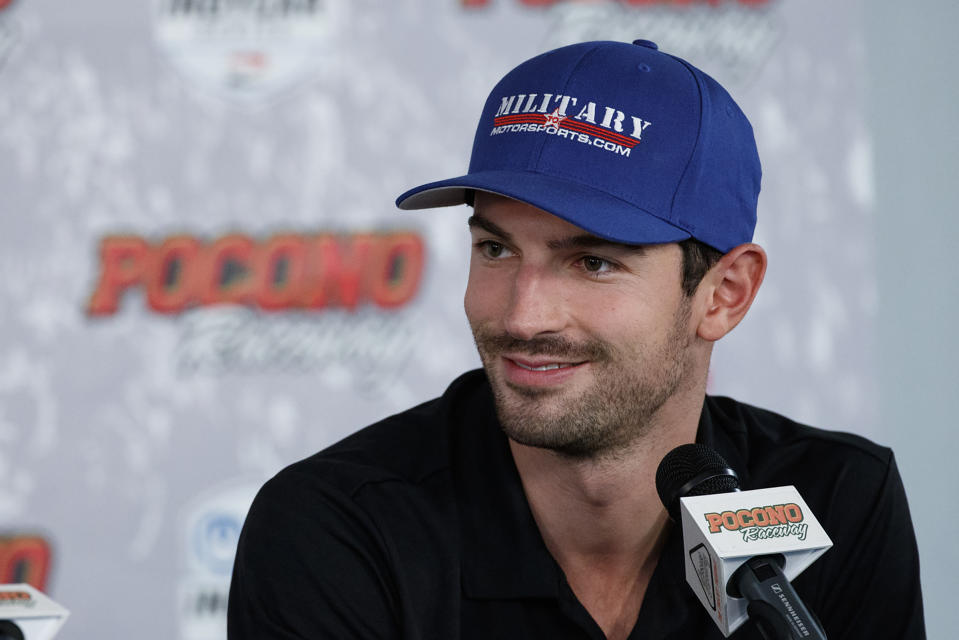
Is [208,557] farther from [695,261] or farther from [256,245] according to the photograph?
[695,261]

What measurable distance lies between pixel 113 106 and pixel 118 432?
30.5 inches

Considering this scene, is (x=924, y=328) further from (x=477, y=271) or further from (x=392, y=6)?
(x=477, y=271)

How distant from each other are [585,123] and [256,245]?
4.75ft

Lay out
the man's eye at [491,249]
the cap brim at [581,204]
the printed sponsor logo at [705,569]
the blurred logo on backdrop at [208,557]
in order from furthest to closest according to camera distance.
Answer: the blurred logo on backdrop at [208,557]
the man's eye at [491,249]
the cap brim at [581,204]
the printed sponsor logo at [705,569]

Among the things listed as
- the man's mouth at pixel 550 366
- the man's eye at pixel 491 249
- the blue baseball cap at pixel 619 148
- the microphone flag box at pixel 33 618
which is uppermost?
the blue baseball cap at pixel 619 148

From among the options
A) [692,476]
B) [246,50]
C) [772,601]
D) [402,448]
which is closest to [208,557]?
[246,50]

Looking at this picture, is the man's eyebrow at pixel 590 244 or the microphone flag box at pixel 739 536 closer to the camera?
the microphone flag box at pixel 739 536

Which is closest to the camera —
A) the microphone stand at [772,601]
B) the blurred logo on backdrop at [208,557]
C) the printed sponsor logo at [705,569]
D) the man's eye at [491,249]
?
the microphone stand at [772,601]

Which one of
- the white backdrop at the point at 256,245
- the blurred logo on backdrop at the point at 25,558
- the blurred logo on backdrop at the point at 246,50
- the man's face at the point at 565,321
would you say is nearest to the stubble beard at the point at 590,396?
the man's face at the point at 565,321

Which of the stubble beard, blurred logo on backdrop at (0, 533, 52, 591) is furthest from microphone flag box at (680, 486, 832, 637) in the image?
blurred logo on backdrop at (0, 533, 52, 591)

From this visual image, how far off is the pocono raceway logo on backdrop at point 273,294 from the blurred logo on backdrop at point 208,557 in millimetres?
309

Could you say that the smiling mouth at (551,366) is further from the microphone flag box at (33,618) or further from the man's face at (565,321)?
the microphone flag box at (33,618)

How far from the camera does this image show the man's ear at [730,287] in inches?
48.8

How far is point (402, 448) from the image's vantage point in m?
1.27
